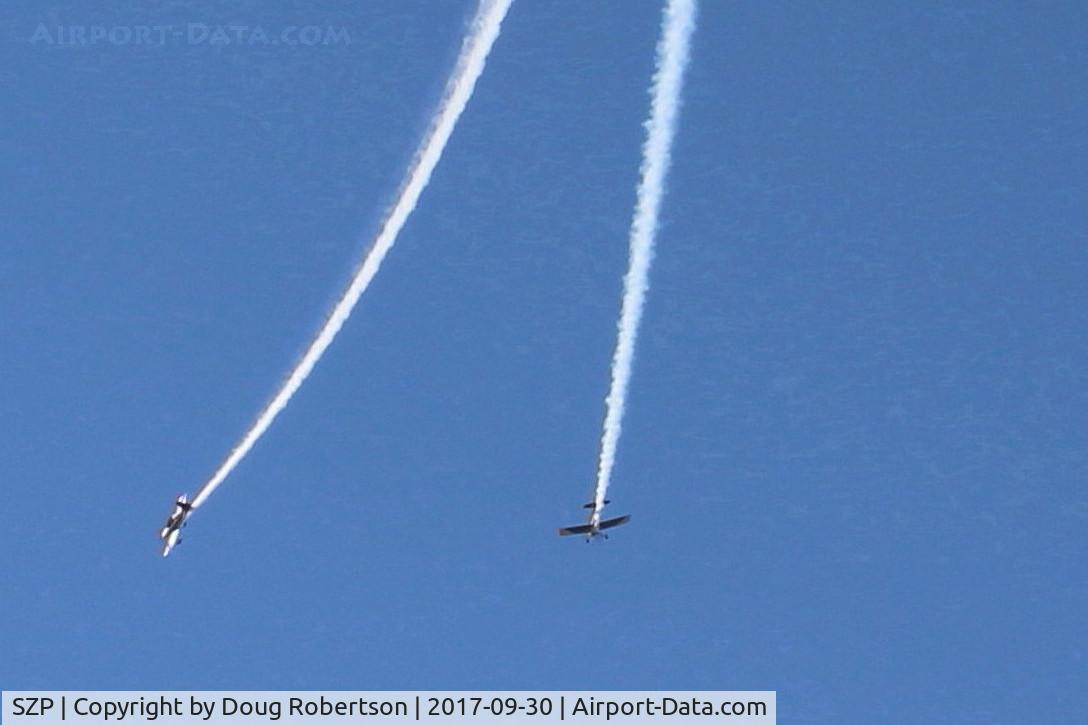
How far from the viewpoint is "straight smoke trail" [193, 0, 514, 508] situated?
79375 mm

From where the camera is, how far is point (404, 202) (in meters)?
80.2

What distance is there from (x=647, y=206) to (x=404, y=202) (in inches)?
251

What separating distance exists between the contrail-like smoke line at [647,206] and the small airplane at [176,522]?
10.6 meters

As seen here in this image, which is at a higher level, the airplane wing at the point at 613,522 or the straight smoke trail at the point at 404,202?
the straight smoke trail at the point at 404,202

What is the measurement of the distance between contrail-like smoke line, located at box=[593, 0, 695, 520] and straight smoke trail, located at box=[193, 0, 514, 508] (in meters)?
4.60

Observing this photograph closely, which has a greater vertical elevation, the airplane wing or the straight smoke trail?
the straight smoke trail

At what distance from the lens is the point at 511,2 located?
8394 cm

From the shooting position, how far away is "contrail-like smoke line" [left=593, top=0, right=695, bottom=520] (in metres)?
79.9

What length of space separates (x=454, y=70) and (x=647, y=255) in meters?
7.02

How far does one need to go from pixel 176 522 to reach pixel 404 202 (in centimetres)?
1018

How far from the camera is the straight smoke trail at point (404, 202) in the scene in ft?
260

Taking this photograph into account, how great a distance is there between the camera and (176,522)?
3132 inches

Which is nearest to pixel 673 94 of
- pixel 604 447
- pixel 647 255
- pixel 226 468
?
pixel 647 255

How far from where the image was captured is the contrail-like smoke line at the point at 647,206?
79938mm
